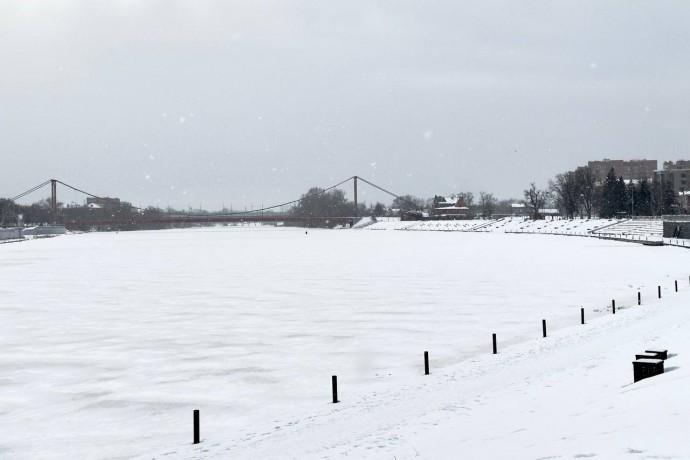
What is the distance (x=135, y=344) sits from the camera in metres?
20.7

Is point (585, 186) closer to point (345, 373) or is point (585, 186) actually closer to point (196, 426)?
point (345, 373)

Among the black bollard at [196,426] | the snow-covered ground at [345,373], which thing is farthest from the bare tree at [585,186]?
the black bollard at [196,426]

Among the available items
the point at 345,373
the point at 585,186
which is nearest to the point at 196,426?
the point at 345,373

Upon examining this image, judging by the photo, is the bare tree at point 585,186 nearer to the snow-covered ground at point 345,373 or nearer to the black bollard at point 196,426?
the snow-covered ground at point 345,373

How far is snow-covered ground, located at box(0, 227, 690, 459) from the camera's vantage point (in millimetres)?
10766

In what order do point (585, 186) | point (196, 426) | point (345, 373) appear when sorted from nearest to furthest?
point (196, 426) → point (345, 373) → point (585, 186)

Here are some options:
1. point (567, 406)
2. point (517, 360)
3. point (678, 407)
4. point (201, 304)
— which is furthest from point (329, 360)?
point (201, 304)

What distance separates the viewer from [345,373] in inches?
658

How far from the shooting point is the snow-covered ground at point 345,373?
10766 millimetres

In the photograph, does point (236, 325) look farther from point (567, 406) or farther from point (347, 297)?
point (567, 406)

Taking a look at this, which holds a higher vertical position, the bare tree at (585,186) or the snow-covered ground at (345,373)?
the bare tree at (585,186)

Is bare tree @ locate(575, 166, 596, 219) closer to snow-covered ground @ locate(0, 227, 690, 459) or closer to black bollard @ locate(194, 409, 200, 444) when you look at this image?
snow-covered ground @ locate(0, 227, 690, 459)

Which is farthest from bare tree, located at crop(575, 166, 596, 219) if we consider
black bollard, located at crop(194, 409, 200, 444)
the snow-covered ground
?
black bollard, located at crop(194, 409, 200, 444)

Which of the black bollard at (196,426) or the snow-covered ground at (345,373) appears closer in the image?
the snow-covered ground at (345,373)
